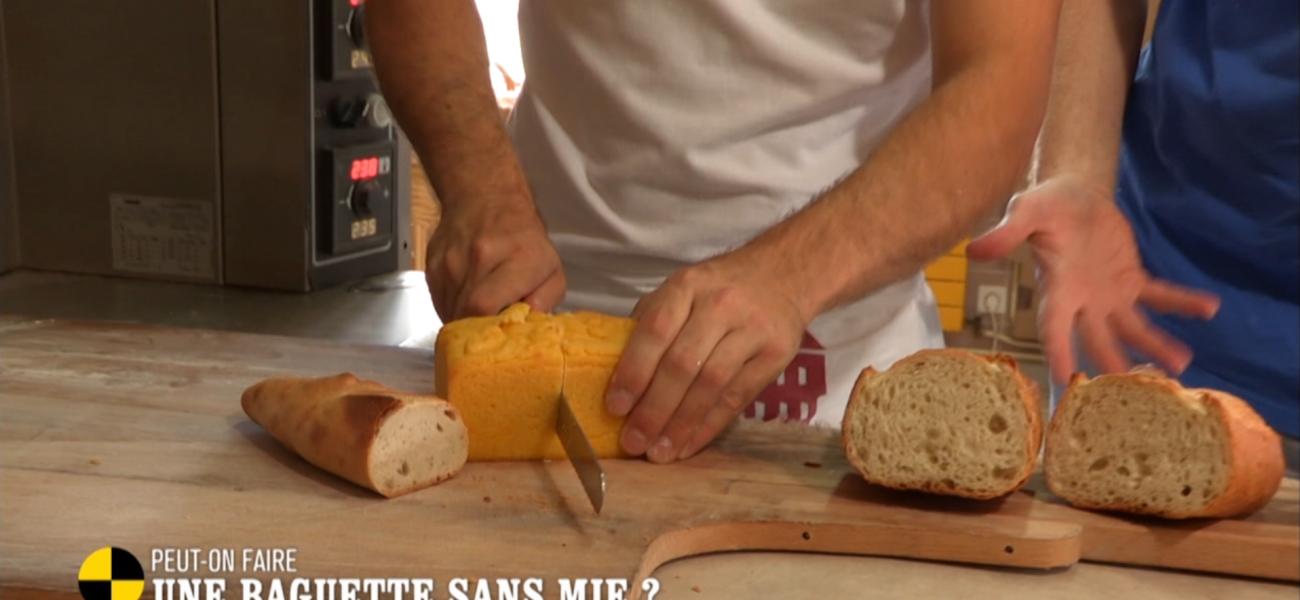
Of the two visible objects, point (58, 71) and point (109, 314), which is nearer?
point (109, 314)

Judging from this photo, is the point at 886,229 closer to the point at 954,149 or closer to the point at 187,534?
the point at 954,149

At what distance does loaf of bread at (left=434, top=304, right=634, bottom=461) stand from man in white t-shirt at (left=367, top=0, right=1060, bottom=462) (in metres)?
0.03

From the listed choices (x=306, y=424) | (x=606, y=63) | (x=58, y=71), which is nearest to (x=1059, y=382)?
(x=606, y=63)

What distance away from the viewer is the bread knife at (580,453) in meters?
1.10

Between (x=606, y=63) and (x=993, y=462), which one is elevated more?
(x=606, y=63)

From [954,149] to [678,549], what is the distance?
458mm

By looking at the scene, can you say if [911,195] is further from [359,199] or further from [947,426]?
[359,199]

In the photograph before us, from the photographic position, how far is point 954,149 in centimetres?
129

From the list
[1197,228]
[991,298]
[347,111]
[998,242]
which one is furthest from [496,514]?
[991,298]

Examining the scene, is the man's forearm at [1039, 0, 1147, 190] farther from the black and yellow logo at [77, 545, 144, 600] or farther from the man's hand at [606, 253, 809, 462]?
the black and yellow logo at [77, 545, 144, 600]

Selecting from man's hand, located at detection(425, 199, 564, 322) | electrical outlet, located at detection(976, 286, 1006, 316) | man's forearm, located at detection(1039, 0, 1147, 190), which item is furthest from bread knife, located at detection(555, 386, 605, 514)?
electrical outlet, located at detection(976, 286, 1006, 316)

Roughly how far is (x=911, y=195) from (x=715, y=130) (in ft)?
0.76

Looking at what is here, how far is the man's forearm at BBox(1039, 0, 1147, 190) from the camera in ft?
4.60

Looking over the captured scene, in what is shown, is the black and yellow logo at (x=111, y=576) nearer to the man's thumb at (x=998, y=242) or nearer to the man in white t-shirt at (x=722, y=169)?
the man in white t-shirt at (x=722, y=169)
